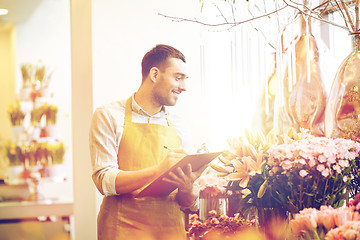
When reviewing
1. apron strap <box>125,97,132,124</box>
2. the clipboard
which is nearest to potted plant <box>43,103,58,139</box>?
apron strap <box>125,97,132,124</box>

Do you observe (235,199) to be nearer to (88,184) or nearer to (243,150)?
(243,150)

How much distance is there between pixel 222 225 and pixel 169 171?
21 centimetres

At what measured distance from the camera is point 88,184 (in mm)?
2021

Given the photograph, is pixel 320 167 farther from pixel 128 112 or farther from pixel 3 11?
pixel 3 11

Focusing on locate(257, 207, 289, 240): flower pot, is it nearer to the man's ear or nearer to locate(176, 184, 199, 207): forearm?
locate(176, 184, 199, 207): forearm

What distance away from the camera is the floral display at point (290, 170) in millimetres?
1221

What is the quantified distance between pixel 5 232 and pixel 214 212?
161 cm

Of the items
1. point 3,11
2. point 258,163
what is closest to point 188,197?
point 258,163

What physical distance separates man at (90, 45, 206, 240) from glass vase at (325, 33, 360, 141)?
45 cm

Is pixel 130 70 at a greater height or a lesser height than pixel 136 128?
greater

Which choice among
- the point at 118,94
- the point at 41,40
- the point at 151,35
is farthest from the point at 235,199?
the point at 41,40

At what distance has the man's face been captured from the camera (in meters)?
1.62

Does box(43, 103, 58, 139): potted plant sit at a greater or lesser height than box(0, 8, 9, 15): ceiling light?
lesser

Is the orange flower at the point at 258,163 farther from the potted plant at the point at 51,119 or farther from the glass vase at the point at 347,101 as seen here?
the potted plant at the point at 51,119
